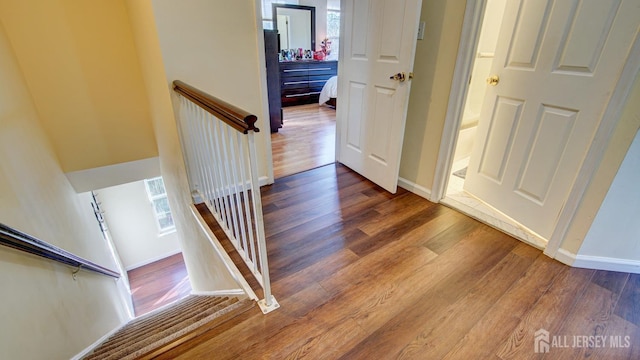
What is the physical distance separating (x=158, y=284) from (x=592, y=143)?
→ 5.20 m

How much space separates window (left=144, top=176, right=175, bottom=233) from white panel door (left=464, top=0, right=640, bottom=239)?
4450 mm

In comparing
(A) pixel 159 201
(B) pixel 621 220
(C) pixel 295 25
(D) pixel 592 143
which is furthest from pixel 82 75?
(C) pixel 295 25

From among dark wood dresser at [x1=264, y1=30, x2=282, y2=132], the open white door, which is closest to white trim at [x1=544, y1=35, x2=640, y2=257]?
the open white door

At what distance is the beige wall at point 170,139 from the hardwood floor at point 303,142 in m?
0.87

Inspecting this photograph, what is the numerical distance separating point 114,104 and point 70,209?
3.13 feet

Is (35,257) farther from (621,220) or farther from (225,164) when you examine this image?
(621,220)

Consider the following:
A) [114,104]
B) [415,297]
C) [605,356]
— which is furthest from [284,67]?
[605,356]

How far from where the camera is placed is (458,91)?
1943 millimetres

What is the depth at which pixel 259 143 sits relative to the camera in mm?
2453

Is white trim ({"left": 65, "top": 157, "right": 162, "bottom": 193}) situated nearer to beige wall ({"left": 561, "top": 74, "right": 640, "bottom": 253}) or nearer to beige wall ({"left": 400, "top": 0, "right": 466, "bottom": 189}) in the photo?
beige wall ({"left": 400, "top": 0, "right": 466, "bottom": 189})

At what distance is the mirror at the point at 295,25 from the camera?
559 cm

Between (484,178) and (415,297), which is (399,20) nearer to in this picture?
(484,178)

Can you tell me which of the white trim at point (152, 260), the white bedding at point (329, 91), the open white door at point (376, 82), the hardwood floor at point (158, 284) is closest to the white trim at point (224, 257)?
the open white door at point (376, 82)

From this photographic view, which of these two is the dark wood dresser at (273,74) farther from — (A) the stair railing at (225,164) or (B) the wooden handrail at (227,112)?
(B) the wooden handrail at (227,112)
